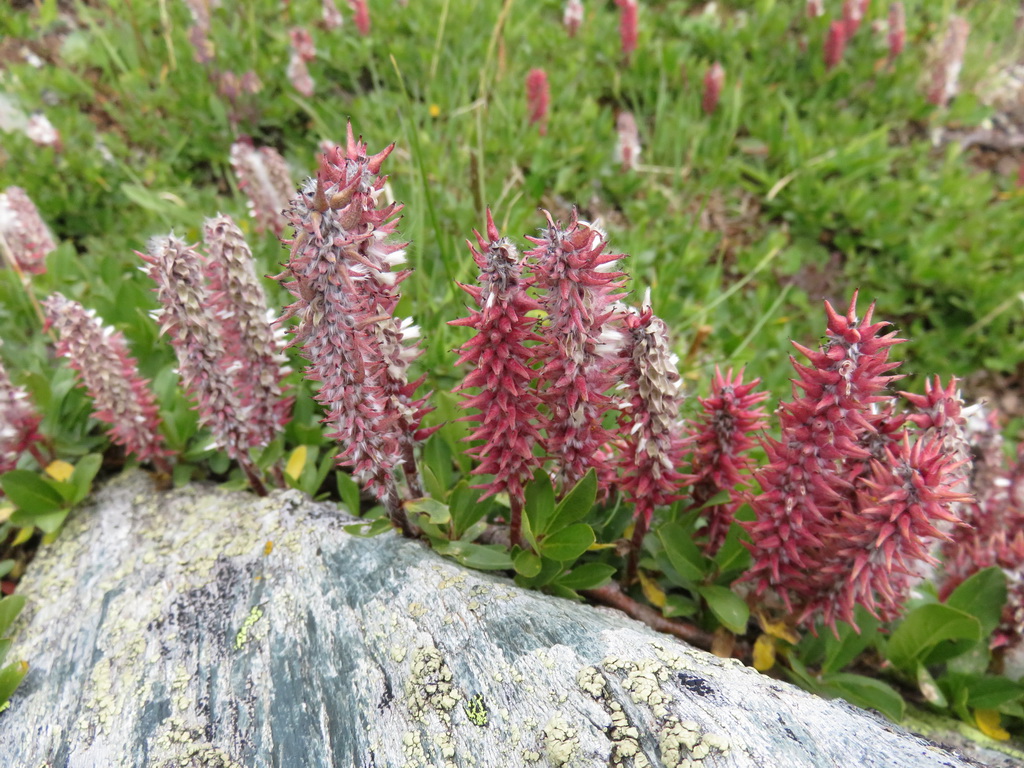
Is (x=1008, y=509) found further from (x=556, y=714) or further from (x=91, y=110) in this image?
(x=91, y=110)

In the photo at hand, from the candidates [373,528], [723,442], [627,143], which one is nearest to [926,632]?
[723,442]

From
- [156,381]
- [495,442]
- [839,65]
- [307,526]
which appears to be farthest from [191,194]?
[839,65]

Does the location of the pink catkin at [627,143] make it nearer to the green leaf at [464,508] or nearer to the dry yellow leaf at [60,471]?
the green leaf at [464,508]

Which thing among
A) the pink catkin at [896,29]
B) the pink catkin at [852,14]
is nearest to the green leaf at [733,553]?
the pink catkin at [852,14]

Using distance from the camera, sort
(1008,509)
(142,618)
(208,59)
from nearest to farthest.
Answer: (142,618) < (1008,509) < (208,59)

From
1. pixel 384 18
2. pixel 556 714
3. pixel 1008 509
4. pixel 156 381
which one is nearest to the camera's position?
pixel 556 714

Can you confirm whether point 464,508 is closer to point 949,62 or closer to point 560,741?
point 560,741
